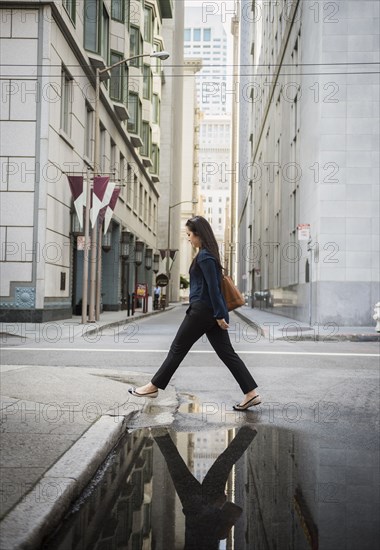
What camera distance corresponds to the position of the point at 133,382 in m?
7.73

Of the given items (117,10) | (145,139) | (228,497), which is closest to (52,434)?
(228,497)

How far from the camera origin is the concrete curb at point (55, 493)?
2.83m

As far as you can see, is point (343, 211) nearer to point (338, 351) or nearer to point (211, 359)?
point (338, 351)

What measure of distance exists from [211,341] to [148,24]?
42009mm

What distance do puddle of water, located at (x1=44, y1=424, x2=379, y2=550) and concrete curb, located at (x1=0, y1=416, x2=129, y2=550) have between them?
0.08 meters

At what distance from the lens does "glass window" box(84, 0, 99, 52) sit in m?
24.7

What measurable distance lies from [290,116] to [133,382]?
77.1ft

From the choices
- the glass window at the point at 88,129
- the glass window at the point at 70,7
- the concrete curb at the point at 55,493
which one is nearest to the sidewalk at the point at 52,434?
the concrete curb at the point at 55,493

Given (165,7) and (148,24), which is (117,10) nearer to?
(148,24)

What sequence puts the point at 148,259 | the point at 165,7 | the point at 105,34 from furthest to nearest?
1. the point at 165,7
2. the point at 148,259
3. the point at 105,34

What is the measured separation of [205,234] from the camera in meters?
6.32

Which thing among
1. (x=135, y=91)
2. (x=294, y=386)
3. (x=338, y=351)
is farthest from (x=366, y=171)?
(x=135, y=91)

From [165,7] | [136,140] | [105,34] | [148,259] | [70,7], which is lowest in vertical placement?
[148,259]

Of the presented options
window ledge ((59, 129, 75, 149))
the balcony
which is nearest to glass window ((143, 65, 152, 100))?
the balcony
